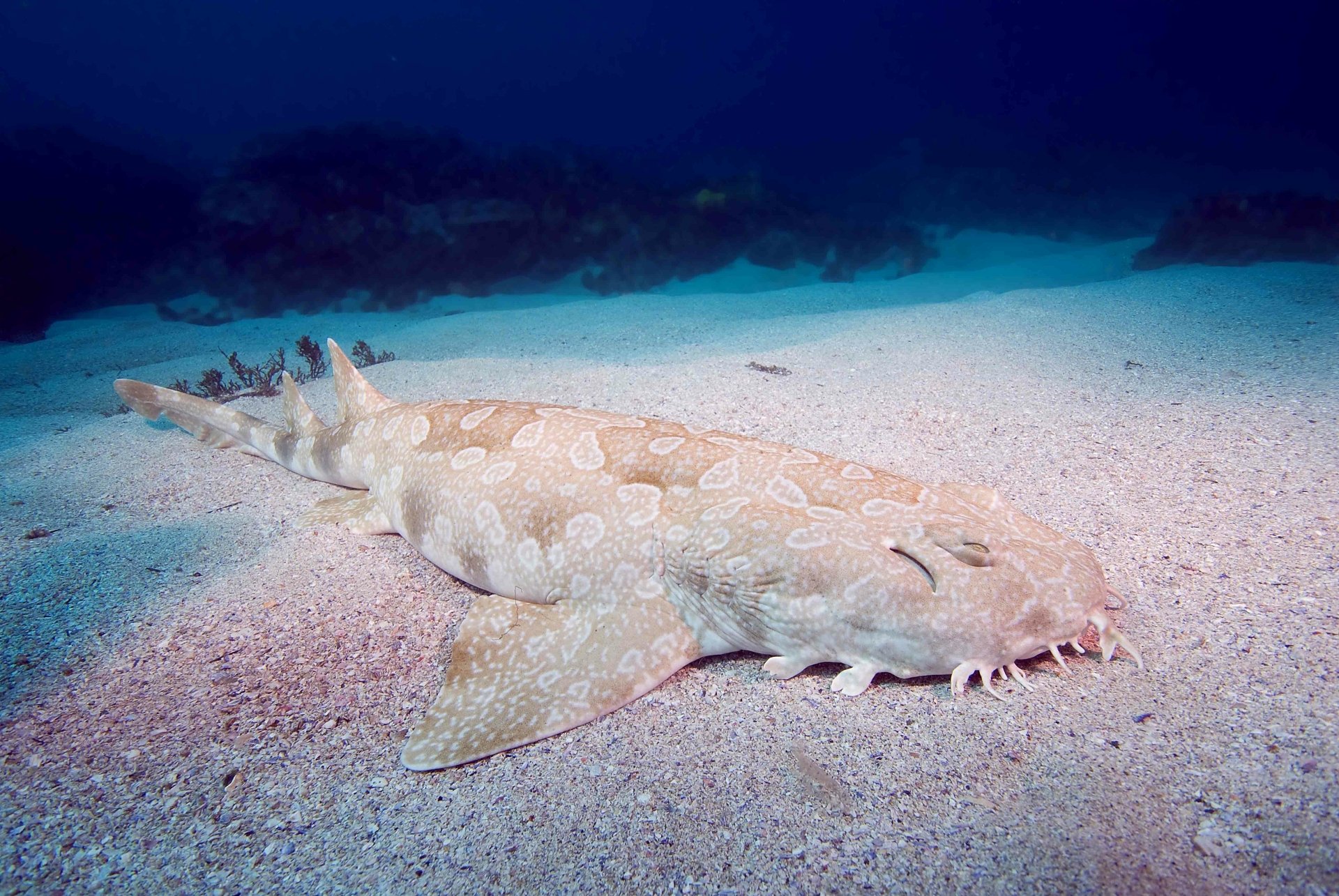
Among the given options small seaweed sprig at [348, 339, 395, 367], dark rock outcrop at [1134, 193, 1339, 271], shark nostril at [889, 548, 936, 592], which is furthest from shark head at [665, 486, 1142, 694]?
dark rock outcrop at [1134, 193, 1339, 271]

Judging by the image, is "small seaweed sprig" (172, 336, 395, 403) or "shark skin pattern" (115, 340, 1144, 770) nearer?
"shark skin pattern" (115, 340, 1144, 770)

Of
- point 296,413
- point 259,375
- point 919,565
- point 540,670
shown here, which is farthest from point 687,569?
point 259,375

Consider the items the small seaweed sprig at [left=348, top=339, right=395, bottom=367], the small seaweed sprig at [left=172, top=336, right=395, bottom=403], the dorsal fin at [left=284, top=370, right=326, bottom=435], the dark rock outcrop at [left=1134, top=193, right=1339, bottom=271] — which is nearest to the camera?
the dorsal fin at [left=284, top=370, right=326, bottom=435]

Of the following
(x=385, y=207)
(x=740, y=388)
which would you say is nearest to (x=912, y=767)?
(x=740, y=388)

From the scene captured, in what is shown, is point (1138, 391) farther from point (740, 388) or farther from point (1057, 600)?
point (1057, 600)

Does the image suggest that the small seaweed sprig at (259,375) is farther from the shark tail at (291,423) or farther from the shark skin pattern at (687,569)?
the shark skin pattern at (687,569)

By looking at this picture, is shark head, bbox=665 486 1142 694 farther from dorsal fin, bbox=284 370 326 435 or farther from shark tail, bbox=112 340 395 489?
dorsal fin, bbox=284 370 326 435

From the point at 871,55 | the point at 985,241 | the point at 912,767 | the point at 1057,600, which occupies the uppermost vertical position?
the point at 871,55
